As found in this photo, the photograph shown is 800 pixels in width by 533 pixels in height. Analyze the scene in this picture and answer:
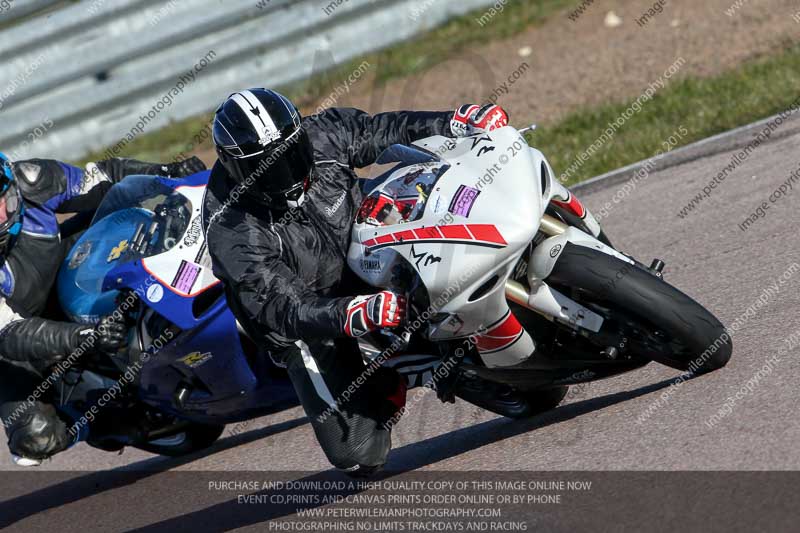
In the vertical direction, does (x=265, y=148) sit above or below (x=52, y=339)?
above

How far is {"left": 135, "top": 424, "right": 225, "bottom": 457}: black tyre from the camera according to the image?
657 cm

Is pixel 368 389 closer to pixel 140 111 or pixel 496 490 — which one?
pixel 496 490

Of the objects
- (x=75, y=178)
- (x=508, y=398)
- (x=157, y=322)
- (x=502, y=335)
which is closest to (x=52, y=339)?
(x=157, y=322)

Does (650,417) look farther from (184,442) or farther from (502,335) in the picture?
(184,442)

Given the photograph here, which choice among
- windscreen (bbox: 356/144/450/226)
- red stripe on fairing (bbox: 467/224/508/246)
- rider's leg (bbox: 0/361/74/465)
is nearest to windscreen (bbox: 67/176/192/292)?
rider's leg (bbox: 0/361/74/465)

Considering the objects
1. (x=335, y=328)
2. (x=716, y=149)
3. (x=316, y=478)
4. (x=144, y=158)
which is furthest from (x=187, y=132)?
(x=335, y=328)

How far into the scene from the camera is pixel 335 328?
4262 millimetres

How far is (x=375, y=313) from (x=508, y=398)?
131cm

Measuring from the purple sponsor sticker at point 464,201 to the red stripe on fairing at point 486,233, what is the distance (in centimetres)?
8

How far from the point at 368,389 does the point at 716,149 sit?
421cm

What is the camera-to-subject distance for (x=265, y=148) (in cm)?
442

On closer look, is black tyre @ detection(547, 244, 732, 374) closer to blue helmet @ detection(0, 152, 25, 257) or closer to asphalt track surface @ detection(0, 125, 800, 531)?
asphalt track surface @ detection(0, 125, 800, 531)

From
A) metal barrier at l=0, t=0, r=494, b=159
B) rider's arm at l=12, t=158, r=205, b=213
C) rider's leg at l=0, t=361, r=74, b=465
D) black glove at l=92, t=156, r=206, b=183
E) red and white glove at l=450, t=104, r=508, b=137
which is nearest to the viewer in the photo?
red and white glove at l=450, t=104, r=508, b=137

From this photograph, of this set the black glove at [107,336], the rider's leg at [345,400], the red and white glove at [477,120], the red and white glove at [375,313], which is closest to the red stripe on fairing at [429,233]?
the red and white glove at [375,313]
